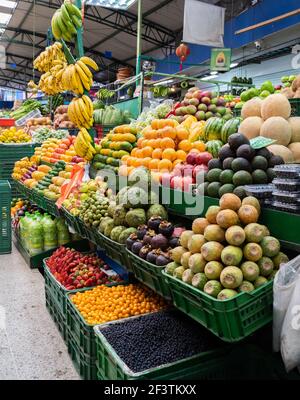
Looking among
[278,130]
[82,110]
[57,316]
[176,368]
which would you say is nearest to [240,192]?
[278,130]

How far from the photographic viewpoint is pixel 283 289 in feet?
5.18

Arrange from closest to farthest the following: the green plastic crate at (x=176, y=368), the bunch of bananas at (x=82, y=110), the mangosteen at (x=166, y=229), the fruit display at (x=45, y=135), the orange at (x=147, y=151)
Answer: the green plastic crate at (x=176, y=368) < the mangosteen at (x=166, y=229) < the orange at (x=147, y=151) < the bunch of bananas at (x=82, y=110) < the fruit display at (x=45, y=135)

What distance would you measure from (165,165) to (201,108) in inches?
47.0

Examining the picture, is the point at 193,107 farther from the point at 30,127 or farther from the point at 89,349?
the point at 30,127

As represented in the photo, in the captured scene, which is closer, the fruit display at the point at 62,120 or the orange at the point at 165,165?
the orange at the point at 165,165

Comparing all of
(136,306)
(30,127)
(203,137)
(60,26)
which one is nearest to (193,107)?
(203,137)

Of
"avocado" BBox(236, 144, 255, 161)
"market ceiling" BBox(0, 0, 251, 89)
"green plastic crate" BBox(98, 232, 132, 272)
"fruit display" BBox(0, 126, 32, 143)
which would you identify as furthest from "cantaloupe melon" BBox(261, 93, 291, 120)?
"market ceiling" BBox(0, 0, 251, 89)

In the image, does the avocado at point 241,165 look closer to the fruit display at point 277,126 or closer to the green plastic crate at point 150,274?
the fruit display at point 277,126

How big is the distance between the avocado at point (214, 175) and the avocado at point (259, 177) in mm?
200

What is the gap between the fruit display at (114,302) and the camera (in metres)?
2.56

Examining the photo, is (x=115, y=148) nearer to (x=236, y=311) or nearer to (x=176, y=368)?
(x=176, y=368)

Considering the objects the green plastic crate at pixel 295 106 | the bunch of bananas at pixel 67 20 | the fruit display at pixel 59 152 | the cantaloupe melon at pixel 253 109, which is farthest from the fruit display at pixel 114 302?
the bunch of bananas at pixel 67 20

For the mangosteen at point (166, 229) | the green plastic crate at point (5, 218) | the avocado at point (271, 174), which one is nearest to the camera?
the avocado at point (271, 174)
